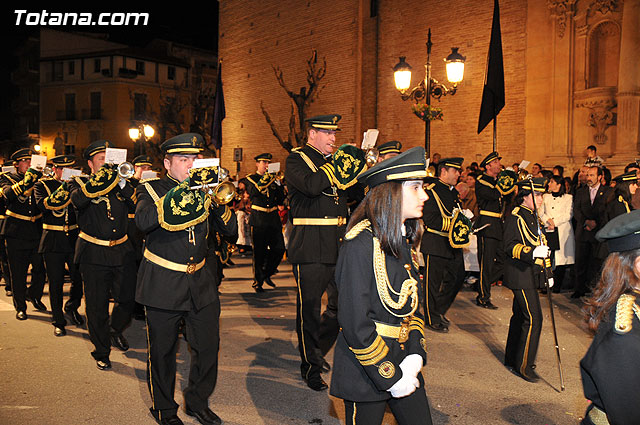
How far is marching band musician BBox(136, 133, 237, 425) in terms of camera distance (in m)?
4.92

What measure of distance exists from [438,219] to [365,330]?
5.88m

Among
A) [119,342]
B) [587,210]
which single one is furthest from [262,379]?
[587,210]

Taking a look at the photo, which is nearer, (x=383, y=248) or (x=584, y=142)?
(x=383, y=248)

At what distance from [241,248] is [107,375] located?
36.7ft

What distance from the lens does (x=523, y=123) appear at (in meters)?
18.9

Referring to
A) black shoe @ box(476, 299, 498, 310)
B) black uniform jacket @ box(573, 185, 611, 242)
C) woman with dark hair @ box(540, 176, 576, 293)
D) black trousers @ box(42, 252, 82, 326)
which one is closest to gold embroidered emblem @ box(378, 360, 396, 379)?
black trousers @ box(42, 252, 82, 326)

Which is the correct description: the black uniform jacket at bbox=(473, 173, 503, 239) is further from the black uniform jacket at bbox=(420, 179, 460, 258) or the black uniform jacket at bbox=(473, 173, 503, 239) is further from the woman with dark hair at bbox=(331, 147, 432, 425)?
the woman with dark hair at bbox=(331, 147, 432, 425)

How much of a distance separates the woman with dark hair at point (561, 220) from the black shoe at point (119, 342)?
7971 millimetres

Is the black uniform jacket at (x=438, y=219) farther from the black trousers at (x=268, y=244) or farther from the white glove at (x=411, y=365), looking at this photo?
the white glove at (x=411, y=365)

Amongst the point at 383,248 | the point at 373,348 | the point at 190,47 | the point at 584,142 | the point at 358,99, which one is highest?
the point at 190,47

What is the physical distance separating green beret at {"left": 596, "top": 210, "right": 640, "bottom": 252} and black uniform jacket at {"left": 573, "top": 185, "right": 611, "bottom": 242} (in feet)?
28.1

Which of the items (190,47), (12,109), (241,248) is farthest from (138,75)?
(241,248)

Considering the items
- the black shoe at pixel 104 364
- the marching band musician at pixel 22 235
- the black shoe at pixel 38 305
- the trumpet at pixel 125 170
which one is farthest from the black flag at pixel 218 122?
the black shoe at pixel 104 364

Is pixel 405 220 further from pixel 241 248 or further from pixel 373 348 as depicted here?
pixel 241 248
